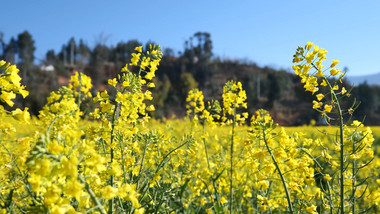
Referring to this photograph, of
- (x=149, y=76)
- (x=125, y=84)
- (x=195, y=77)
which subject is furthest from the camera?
(x=195, y=77)

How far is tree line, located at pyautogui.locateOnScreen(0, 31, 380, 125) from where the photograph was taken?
2977 centimetres

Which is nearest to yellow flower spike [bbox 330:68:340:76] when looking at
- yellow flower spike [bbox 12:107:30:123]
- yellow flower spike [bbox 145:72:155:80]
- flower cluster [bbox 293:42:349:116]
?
flower cluster [bbox 293:42:349:116]

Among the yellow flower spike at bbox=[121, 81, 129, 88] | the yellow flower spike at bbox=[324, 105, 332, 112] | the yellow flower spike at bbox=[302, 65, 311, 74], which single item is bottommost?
the yellow flower spike at bbox=[324, 105, 332, 112]

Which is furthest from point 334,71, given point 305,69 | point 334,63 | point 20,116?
point 20,116

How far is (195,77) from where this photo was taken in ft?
132

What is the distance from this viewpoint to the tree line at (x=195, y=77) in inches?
1172

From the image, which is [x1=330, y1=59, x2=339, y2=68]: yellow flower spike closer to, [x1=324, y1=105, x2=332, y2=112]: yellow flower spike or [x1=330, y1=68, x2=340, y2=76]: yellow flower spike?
[x1=330, y1=68, x2=340, y2=76]: yellow flower spike

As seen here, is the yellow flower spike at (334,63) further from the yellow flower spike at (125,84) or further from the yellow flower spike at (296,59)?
the yellow flower spike at (125,84)

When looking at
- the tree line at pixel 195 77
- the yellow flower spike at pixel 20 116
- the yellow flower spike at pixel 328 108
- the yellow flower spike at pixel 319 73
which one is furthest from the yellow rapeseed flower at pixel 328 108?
the tree line at pixel 195 77

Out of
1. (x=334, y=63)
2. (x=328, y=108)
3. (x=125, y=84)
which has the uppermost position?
(x=334, y=63)

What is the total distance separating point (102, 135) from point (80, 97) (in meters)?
0.82

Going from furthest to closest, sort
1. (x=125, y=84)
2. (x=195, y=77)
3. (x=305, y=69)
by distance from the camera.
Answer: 1. (x=195, y=77)
2. (x=305, y=69)
3. (x=125, y=84)

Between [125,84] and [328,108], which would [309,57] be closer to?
[328,108]

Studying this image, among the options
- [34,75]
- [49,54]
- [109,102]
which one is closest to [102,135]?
[109,102]
